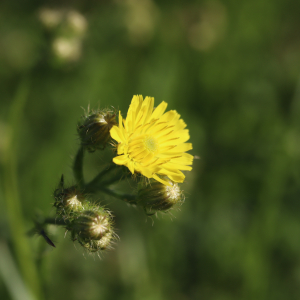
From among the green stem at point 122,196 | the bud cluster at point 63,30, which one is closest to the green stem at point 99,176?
the green stem at point 122,196

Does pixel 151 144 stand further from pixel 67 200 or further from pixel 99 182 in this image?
pixel 67 200

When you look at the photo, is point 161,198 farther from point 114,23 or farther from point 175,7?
point 175,7

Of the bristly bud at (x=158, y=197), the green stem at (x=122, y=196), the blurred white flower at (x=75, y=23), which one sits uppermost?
the blurred white flower at (x=75, y=23)

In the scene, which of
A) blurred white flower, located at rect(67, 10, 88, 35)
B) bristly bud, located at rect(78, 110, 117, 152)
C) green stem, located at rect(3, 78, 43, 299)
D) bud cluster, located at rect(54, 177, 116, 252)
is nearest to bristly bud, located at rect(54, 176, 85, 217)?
bud cluster, located at rect(54, 177, 116, 252)

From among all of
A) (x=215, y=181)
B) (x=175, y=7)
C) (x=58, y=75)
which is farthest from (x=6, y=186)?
(x=175, y=7)

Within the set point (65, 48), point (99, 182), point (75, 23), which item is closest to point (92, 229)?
point (99, 182)

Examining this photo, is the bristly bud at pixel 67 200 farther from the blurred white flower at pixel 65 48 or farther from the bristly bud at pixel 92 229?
the blurred white flower at pixel 65 48

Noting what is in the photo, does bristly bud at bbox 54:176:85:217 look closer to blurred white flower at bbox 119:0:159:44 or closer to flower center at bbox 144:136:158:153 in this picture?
flower center at bbox 144:136:158:153
